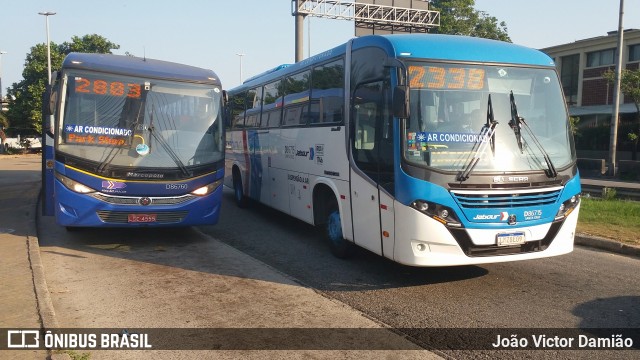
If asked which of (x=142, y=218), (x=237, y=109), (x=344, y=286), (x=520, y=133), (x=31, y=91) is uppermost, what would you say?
(x=31, y=91)

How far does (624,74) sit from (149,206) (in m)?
26.9

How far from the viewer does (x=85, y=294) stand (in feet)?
20.7

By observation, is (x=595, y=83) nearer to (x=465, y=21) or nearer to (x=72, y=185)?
(x=465, y=21)

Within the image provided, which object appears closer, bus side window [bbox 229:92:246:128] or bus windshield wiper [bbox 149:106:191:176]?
bus windshield wiper [bbox 149:106:191:176]

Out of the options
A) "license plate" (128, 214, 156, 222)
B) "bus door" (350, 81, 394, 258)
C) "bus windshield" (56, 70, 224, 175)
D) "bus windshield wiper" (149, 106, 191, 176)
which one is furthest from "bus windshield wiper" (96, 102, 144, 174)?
"bus door" (350, 81, 394, 258)

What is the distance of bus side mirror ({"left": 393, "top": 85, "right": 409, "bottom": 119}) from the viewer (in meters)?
5.91

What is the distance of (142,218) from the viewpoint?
847 centimetres

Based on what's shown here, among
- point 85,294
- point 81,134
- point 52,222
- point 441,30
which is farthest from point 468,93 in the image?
point 441,30

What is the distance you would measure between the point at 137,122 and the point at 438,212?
5349 mm

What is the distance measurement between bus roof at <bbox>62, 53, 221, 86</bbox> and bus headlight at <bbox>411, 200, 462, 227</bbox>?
16.7ft

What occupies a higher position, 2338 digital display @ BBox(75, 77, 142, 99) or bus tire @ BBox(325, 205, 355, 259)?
2338 digital display @ BBox(75, 77, 142, 99)

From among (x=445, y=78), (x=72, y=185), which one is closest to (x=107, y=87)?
(x=72, y=185)

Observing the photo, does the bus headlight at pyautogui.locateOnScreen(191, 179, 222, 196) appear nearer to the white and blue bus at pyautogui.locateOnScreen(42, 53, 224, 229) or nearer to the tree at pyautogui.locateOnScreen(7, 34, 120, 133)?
the white and blue bus at pyautogui.locateOnScreen(42, 53, 224, 229)

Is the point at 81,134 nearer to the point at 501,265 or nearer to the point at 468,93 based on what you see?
the point at 468,93
